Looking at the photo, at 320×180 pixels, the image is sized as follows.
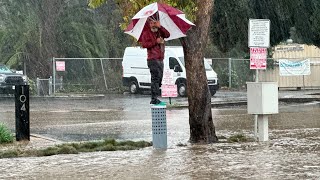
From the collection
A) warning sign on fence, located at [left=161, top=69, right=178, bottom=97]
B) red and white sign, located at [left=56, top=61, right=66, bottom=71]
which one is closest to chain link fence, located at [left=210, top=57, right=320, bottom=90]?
red and white sign, located at [left=56, top=61, right=66, bottom=71]

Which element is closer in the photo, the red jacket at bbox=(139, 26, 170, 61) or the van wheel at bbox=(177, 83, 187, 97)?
the red jacket at bbox=(139, 26, 170, 61)

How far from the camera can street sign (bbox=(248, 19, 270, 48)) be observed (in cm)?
1430

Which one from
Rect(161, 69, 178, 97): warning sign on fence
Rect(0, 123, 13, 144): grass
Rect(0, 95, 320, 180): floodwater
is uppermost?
Rect(161, 69, 178, 97): warning sign on fence

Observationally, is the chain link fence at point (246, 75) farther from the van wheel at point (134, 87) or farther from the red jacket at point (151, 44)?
the red jacket at point (151, 44)

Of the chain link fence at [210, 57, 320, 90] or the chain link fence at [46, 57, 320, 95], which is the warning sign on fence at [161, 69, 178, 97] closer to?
the chain link fence at [46, 57, 320, 95]

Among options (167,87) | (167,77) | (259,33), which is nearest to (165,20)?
(259,33)

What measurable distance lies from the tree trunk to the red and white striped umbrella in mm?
962

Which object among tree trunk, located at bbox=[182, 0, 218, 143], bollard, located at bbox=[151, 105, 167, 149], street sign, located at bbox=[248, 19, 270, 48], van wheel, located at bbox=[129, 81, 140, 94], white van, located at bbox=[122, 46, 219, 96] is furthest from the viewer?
van wheel, located at bbox=[129, 81, 140, 94]

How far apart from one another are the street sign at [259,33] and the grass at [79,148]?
301 cm

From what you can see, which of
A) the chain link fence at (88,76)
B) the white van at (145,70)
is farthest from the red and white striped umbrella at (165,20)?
the chain link fence at (88,76)

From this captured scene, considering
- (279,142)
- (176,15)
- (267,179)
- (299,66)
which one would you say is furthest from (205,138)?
(299,66)

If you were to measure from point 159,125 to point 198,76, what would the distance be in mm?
1554

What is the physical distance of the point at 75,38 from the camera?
151 ft

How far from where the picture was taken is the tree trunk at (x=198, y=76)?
42.8 feet
